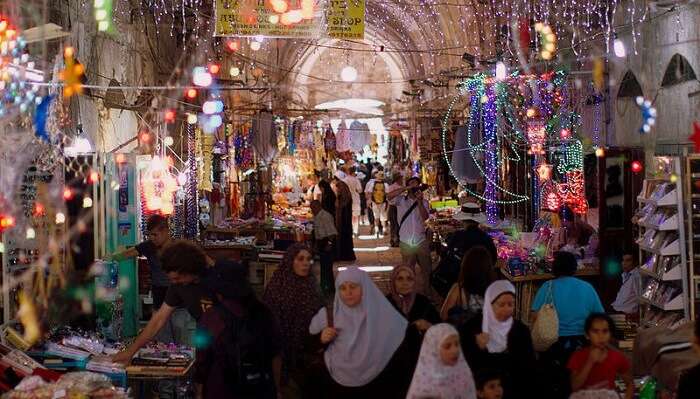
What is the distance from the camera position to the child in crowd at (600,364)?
5863mm

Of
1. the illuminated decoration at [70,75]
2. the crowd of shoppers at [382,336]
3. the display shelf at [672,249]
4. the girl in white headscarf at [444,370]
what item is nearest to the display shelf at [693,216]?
the display shelf at [672,249]

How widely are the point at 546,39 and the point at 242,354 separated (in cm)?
958

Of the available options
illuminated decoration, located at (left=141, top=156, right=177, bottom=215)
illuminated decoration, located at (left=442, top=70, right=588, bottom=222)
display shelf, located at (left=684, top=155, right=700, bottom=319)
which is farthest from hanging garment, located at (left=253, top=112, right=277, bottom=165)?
display shelf, located at (left=684, top=155, right=700, bottom=319)

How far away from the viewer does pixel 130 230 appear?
11.3 meters

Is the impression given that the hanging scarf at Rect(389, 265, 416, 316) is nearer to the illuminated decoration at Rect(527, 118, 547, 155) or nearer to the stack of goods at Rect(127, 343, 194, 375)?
the stack of goods at Rect(127, 343, 194, 375)

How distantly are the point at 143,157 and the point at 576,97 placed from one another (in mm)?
5540

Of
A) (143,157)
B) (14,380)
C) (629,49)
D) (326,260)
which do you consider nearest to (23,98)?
(14,380)

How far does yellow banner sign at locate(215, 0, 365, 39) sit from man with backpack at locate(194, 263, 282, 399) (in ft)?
20.0

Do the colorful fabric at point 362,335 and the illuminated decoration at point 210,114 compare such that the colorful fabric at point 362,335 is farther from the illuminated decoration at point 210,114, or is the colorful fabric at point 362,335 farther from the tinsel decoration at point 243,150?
the tinsel decoration at point 243,150

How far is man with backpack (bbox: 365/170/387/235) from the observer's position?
2127 centimetres

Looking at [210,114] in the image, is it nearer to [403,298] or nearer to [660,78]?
[660,78]

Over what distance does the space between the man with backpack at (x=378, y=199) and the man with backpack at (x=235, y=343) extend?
15464 mm

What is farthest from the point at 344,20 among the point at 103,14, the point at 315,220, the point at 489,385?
the point at 489,385

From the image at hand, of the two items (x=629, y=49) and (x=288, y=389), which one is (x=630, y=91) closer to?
(x=629, y=49)
